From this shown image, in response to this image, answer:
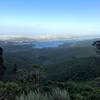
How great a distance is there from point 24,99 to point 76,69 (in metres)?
99.6

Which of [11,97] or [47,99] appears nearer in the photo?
[47,99]

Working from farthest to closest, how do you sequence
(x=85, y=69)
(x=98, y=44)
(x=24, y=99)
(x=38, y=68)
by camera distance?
(x=85, y=69) < (x=98, y=44) < (x=38, y=68) < (x=24, y=99)

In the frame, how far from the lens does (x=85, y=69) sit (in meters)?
104

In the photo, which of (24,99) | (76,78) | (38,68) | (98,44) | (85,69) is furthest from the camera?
(85,69)

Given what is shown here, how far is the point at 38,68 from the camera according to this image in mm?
65625

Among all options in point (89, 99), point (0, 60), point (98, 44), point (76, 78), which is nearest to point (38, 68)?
point (0, 60)

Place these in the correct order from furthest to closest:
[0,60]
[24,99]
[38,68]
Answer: [38,68] → [0,60] → [24,99]

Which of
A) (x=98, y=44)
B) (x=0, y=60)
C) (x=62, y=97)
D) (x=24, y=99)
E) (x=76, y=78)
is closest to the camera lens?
(x=24, y=99)

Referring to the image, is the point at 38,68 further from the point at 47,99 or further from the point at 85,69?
the point at 47,99

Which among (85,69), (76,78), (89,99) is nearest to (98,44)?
(76,78)

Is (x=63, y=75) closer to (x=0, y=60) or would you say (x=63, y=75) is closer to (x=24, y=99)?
(x=0, y=60)

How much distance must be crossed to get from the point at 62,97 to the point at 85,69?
94.4 metres

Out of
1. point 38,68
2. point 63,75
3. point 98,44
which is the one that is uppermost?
point 98,44

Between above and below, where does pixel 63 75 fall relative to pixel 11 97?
below
